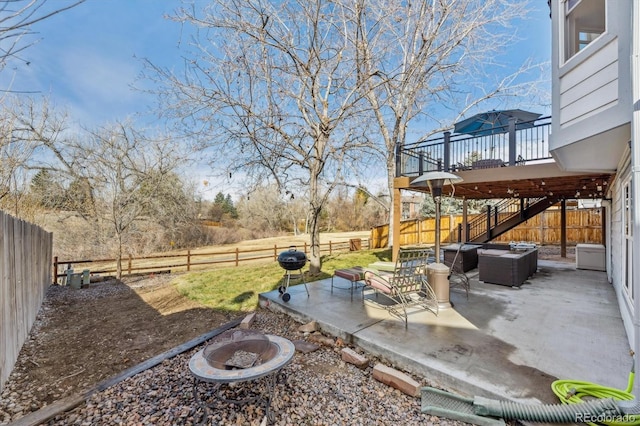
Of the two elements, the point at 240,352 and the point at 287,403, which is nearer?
the point at 287,403

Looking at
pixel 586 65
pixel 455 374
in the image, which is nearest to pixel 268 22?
pixel 586 65

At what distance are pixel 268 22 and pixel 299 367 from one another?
7.21 m

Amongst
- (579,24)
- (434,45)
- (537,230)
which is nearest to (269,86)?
(579,24)

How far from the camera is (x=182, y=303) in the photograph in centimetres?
666

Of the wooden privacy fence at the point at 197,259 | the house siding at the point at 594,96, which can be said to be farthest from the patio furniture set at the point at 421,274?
the wooden privacy fence at the point at 197,259

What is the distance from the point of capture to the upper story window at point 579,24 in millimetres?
3555

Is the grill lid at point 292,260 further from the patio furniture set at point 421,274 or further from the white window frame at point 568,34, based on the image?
the white window frame at point 568,34

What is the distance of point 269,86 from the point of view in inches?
A: 287

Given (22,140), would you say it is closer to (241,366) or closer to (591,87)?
(241,366)

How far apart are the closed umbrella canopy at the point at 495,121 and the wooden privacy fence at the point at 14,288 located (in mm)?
9425

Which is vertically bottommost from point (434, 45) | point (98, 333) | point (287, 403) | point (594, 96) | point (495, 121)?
point (98, 333)

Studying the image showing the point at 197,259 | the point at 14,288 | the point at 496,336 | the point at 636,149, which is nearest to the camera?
the point at 636,149

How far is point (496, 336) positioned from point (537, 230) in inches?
546

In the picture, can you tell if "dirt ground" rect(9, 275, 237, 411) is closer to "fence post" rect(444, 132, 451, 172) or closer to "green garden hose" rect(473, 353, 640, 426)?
"green garden hose" rect(473, 353, 640, 426)
